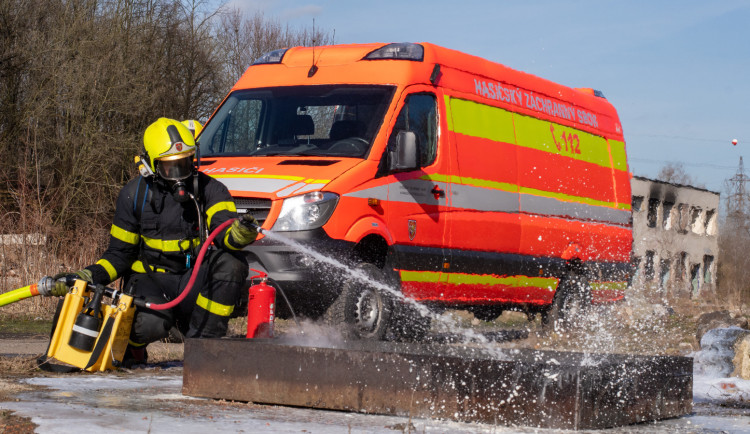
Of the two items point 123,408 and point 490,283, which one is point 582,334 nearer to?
point 490,283

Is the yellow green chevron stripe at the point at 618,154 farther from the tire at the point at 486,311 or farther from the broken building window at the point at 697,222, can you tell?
the broken building window at the point at 697,222

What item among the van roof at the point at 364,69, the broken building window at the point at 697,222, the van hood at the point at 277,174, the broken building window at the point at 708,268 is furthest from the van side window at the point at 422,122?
the broken building window at the point at 708,268

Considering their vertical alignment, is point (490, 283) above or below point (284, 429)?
above

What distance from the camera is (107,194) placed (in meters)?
21.1

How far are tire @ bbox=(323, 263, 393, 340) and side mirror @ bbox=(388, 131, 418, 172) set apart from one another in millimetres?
908

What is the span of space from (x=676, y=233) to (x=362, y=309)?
60422 millimetres

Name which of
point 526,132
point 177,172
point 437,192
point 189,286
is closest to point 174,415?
point 189,286

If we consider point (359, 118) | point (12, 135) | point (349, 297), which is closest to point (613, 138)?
point (359, 118)

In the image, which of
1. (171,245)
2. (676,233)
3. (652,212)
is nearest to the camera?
(171,245)

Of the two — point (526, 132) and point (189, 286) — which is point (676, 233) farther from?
point (189, 286)

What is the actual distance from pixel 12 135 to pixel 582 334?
13324mm

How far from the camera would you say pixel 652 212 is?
62.8 metres

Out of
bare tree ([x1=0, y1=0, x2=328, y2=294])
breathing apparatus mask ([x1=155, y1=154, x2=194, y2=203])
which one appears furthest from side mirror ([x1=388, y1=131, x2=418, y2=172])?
bare tree ([x1=0, y1=0, x2=328, y2=294])

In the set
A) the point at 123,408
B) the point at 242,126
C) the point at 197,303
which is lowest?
the point at 123,408
